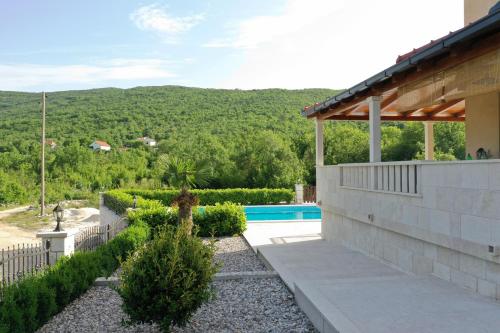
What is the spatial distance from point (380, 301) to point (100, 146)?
4662 cm

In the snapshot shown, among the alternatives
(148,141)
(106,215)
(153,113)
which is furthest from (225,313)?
(153,113)

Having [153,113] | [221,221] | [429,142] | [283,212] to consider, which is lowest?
[283,212]

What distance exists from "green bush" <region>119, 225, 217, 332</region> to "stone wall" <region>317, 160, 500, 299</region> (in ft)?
10.4

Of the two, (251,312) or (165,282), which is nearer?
(165,282)

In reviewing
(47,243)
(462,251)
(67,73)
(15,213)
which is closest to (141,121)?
(67,73)

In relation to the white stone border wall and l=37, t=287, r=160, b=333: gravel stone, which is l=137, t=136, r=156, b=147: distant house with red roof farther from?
l=37, t=287, r=160, b=333: gravel stone

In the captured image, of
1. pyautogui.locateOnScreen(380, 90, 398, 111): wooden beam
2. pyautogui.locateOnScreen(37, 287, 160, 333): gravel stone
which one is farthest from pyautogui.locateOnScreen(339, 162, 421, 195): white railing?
pyautogui.locateOnScreen(37, 287, 160, 333): gravel stone

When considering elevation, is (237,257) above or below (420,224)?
below

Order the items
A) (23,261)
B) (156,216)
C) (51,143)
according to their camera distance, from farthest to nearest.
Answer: (51,143) → (156,216) → (23,261)

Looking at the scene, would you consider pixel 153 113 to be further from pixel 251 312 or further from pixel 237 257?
pixel 251 312

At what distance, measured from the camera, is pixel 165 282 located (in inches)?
183

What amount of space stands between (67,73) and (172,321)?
67.0m

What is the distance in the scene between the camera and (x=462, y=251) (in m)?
5.50

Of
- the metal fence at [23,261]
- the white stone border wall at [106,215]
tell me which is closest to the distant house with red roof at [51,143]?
the white stone border wall at [106,215]
